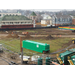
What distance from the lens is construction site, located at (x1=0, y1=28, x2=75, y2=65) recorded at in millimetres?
14305

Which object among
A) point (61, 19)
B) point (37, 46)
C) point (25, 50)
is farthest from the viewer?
point (61, 19)

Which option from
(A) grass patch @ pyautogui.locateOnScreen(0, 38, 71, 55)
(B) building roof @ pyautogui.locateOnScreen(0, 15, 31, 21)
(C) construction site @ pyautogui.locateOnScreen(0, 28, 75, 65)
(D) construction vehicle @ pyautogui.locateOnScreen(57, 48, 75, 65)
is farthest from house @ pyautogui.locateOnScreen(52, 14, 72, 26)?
(D) construction vehicle @ pyautogui.locateOnScreen(57, 48, 75, 65)

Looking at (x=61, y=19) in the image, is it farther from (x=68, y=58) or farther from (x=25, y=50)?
(x=68, y=58)

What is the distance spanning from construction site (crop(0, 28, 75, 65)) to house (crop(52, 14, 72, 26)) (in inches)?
55.9

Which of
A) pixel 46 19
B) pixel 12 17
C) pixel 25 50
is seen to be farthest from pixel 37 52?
pixel 12 17

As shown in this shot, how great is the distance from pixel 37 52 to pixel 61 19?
9529 millimetres

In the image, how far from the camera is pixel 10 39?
22.2 m

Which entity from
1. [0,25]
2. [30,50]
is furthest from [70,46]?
[0,25]

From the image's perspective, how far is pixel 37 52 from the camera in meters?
A: 16.7

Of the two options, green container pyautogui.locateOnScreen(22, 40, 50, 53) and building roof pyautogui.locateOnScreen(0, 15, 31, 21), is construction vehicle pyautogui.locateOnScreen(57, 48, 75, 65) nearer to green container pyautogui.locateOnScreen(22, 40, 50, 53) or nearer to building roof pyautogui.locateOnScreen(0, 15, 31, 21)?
green container pyautogui.locateOnScreen(22, 40, 50, 53)

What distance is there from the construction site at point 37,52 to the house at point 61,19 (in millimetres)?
1420

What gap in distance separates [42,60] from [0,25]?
1175cm

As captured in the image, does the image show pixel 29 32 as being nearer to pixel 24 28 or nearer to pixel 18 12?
pixel 24 28

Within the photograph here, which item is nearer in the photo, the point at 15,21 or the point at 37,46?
the point at 37,46
